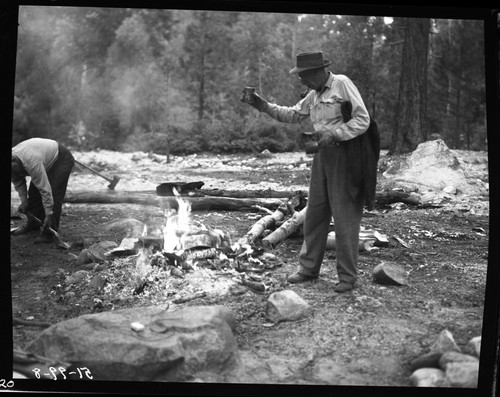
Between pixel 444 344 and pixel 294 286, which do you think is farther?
pixel 294 286

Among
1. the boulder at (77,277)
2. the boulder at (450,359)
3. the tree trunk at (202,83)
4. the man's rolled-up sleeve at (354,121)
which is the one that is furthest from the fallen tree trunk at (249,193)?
the boulder at (450,359)

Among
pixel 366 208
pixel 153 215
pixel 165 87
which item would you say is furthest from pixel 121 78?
pixel 366 208

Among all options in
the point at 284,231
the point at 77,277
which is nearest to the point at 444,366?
the point at 284,231

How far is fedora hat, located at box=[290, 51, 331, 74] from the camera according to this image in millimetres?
4145

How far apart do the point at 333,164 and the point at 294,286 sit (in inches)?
36.4

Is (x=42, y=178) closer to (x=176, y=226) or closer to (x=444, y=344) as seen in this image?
(x=176, y=226)

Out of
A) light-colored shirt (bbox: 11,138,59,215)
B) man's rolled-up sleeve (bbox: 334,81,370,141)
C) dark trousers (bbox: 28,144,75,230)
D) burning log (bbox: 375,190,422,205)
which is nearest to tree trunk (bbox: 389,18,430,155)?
burning log (bbox: 375,190,422,205)

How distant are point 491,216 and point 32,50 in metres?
3.49

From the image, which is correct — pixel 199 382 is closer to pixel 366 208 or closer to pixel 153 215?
pixel 153 215

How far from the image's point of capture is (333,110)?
4129mm

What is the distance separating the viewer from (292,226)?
14.7 feet

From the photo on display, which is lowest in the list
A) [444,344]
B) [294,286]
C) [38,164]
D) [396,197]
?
[444,344]

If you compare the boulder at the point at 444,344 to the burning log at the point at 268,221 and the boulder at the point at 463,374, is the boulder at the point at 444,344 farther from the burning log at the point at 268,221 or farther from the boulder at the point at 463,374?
the burning log at the point at 268,221

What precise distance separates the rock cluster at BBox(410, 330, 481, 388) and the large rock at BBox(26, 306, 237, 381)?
1.23 m
